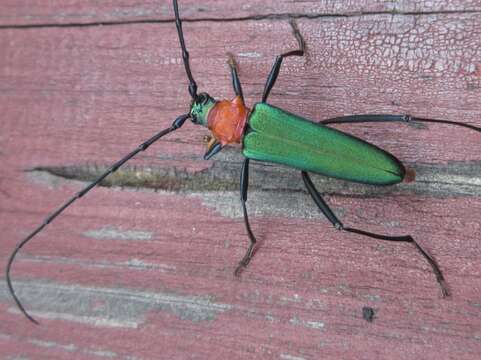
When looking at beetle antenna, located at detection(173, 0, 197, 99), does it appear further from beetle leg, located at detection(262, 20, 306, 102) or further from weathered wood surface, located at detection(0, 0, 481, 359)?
beetle leg, located at detection(262, 20, 306, 102)

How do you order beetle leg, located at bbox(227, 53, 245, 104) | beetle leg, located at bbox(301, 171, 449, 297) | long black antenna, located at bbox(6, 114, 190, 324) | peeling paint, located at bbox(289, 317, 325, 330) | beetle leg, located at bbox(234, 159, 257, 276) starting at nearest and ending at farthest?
beetle leg, located at bbox(301, 171, 449, 297) → peeling paint, located at bbox(289, 317, 325, 330) → beetle leg, located at bbox(234, 159, 257, 276) → beetle leg, located at bbox(227, 53, 245, 104) → long black antenna, located at bbox(6, 114, 190, 324)

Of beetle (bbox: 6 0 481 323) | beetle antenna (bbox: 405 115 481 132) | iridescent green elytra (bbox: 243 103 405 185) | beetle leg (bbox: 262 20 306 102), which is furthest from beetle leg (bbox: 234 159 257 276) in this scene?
beetle antenna (bbox: 405 115 481 132)

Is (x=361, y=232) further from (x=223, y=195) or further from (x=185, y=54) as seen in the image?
(x=185, y=54)

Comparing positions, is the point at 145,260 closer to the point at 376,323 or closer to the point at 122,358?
the point at 122,358

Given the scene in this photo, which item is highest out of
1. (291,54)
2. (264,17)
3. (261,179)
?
(264,17)

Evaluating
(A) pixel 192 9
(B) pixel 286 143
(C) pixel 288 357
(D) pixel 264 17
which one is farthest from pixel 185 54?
(C) pixel 288 357

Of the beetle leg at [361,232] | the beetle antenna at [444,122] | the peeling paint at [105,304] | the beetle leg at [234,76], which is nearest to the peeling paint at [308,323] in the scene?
the peeling paint at [105,304]

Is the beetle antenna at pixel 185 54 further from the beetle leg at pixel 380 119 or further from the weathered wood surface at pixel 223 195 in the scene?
the beetle leg at pixel 380 119
